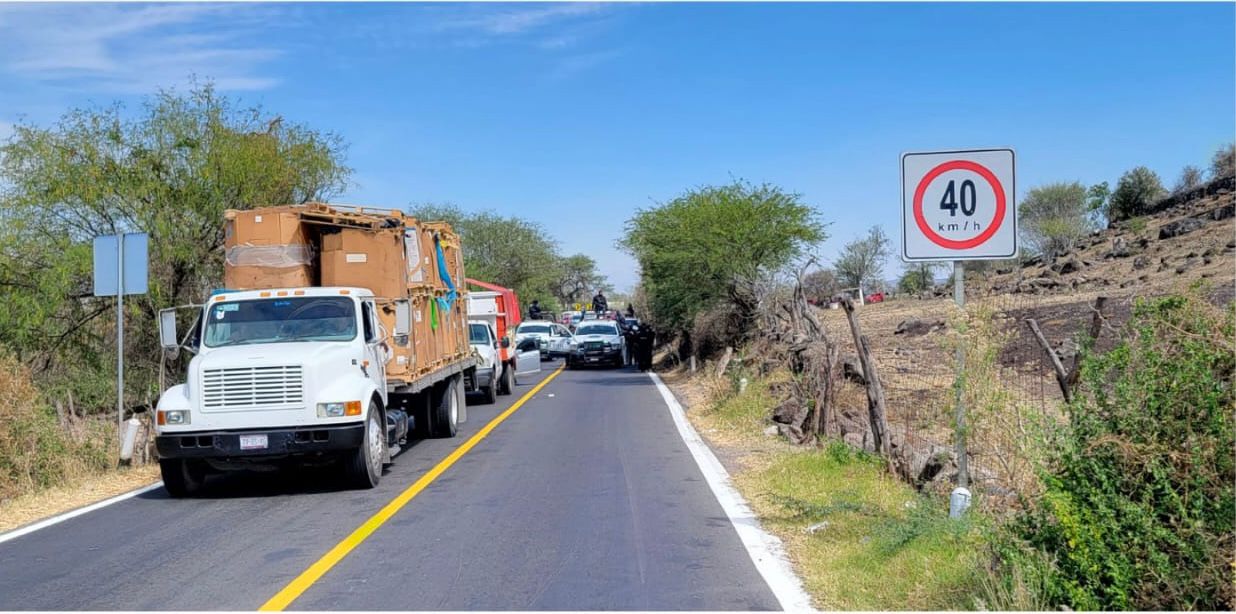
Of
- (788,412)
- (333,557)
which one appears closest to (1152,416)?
(333,557)

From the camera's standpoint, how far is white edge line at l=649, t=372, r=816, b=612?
6.90 m

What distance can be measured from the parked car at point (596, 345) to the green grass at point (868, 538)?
27.5 meters

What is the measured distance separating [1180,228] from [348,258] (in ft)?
109

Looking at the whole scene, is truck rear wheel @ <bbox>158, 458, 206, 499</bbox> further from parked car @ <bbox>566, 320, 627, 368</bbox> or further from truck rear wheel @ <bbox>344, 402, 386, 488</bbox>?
parked car @ <bbox>566, 320, 627, 368</bbox>

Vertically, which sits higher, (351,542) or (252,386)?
(252,386)

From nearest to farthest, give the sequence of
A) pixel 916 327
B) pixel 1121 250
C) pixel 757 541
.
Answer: pixel 757 541
pixel 916 327
pixel 1121 250

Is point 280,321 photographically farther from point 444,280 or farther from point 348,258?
point 444,280

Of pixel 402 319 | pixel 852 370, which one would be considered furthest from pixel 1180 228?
pixel 402 319

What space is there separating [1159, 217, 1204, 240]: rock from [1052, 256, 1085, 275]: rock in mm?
2958

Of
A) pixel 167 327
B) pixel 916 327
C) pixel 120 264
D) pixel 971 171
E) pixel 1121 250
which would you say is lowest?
pixel 916 327

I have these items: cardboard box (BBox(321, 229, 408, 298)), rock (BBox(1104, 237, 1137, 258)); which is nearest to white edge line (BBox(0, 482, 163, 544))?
cardboard box (BBox(321, 229, 408, 298))

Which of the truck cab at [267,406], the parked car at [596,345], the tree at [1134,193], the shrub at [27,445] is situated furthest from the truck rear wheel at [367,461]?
the tree at [1134,193]

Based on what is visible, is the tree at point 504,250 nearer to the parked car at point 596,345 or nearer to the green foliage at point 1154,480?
the parked car at point 596,345

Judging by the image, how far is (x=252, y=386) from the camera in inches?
447
